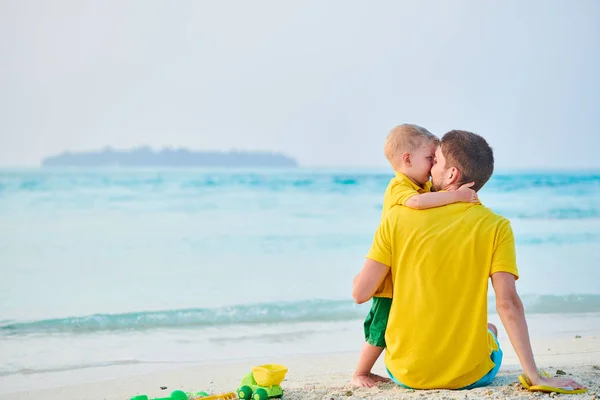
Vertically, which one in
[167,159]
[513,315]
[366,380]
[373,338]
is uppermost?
[167,159]

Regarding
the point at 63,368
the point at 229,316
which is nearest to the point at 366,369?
the point at 63,368

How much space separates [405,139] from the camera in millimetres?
2764

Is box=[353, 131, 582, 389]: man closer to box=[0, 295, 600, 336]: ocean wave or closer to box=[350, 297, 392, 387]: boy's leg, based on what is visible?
box=[350, 297, 392, 387]: boy's leg

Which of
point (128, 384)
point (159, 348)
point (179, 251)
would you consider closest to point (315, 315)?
point (159, 348)

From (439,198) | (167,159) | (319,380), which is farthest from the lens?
(167,159)

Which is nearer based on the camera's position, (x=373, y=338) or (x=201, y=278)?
(x=373, y=338)

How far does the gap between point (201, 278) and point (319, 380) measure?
12.5 feet

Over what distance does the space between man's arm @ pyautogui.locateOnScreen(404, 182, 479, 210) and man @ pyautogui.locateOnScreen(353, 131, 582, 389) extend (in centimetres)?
3

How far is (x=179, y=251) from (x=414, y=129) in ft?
21.6

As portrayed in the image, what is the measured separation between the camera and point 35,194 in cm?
1686

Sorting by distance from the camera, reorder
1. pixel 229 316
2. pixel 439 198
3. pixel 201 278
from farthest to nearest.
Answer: pixel 201 278
pixel 229 316
pixel 439 198

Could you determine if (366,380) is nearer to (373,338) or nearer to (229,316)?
(373,338)

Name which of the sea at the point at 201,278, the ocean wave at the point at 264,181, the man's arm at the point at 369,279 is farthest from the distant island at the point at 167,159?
the man's arm at the point at 369,279

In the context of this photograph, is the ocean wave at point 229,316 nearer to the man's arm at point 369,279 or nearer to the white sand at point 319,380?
the white sand at point 319,380
